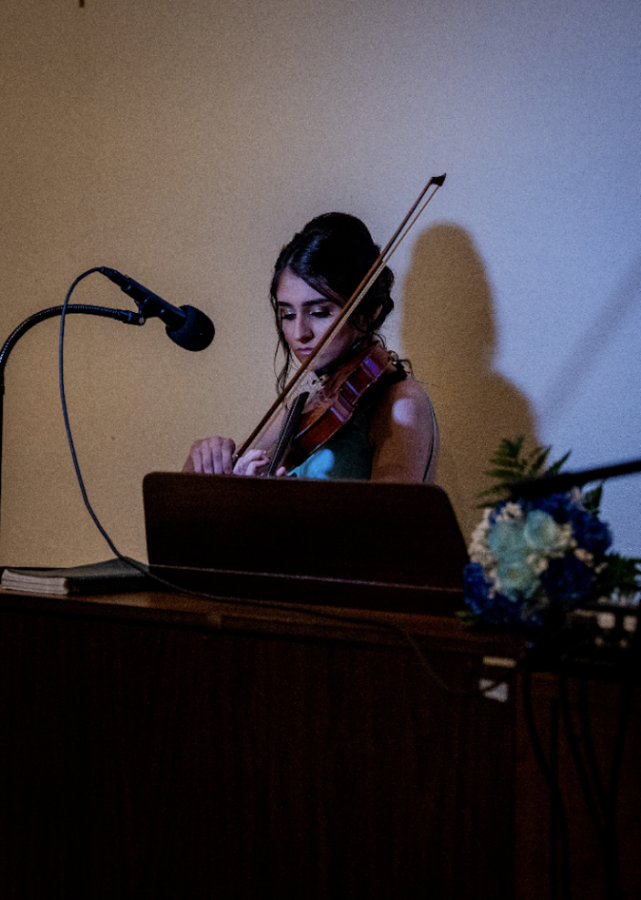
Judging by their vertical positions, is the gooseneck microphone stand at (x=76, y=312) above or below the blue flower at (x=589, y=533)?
above

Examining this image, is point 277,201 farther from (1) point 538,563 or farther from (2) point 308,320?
(1) point 538,563

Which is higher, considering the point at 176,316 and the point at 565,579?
the point at 176,316

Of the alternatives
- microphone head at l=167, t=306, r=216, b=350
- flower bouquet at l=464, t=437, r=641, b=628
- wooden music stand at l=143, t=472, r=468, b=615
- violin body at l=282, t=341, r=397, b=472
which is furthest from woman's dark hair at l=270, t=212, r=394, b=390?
flower bouquet at l=464, t=437, r=641, b=628

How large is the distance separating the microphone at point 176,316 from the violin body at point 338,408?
0.27 m

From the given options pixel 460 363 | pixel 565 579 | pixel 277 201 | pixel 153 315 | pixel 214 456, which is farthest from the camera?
pixel 277 201

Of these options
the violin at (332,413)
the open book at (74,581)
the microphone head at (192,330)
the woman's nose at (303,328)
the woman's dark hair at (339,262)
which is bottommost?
the open book at (74,581)

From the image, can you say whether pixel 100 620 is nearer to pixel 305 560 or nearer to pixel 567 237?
pixel 305 560

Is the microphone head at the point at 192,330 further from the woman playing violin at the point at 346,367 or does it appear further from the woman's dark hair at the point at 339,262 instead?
the woman's dark hair at the point at 339,262

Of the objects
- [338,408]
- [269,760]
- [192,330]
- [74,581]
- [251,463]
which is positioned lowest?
[269,760]

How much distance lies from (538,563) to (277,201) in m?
1.41

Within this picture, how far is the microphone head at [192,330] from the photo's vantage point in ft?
4.31

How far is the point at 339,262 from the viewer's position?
159cm

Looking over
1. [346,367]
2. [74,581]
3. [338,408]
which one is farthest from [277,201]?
[74,581]

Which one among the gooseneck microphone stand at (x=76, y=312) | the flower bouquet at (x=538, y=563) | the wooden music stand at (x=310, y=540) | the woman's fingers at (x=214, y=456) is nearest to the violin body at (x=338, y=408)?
the woman's fingers at (x=214, y=456)
